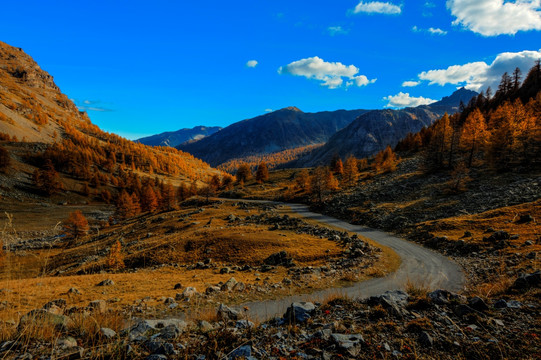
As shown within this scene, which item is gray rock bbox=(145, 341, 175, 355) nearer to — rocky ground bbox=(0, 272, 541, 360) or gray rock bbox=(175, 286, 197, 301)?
rocky ground bbox=(0, 272, 541, 360)

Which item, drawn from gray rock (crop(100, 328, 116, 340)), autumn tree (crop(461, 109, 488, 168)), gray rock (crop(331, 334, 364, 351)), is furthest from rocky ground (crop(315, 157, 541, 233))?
gray rock (crop(100, 328, 116, 340))

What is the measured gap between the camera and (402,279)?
20.5 metres

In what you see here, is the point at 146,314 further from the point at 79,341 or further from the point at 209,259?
the point at 209,259

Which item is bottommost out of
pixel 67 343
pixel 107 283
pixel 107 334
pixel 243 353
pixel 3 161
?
pixel 107 283

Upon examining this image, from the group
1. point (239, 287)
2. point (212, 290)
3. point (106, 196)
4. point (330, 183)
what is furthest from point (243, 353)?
point (106, 196)

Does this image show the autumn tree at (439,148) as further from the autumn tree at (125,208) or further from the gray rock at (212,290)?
the autumn tree at (125,208)

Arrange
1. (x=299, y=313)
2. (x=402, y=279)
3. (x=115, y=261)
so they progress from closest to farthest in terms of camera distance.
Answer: (x=299, y=313), (x=402, y=279), (x=115, y=261)

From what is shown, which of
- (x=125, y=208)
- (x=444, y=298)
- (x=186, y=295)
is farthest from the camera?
(x=125, y=208)

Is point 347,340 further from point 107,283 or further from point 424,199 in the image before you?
point 424,199

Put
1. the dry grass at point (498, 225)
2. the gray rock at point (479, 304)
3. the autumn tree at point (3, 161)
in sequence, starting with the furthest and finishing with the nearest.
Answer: the autumn tree at point (3, 161) → the dry grass at point (498, 225) → the gray rock at point (479, 304)

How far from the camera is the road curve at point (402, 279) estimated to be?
13964 mm

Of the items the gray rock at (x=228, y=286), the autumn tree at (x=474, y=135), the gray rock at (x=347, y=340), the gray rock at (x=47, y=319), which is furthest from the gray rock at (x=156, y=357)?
the autumn tree at (x=474, y=135)

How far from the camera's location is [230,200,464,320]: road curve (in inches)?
550

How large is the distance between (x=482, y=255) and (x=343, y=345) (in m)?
30.1
